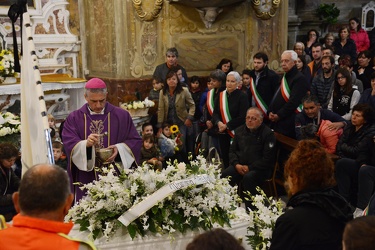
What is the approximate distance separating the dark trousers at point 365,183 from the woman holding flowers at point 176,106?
9.02 feet

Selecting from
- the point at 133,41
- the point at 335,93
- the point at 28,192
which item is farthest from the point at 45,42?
the point at 28,192

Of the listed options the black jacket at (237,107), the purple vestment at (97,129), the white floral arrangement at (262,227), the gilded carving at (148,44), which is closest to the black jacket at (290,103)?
the black jacket at (237,107)

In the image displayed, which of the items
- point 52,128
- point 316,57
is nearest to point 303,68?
point 316,57

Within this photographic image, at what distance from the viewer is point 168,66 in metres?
8.70

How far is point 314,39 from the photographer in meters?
10.8

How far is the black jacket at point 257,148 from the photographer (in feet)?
Answer: 20.6

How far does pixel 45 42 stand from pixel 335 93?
15.4 ft

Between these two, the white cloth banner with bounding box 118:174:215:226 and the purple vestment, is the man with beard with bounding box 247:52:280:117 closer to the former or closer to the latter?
the purple vestment

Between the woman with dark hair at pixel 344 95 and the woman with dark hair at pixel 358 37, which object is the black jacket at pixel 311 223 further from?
the woman with dark hair at pixel 358 37

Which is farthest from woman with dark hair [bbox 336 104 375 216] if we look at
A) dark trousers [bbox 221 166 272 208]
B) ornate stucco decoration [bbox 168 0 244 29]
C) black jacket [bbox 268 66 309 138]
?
ornate stucco decoration [bbox 168 0 244 29]

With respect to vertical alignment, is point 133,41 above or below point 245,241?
above

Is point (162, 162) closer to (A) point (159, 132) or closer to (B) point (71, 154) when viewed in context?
(A) point (159, 132)

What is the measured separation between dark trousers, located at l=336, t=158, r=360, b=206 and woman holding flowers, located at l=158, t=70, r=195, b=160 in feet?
8.04

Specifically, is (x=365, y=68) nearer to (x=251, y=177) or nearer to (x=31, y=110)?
(x=251, y=177)
